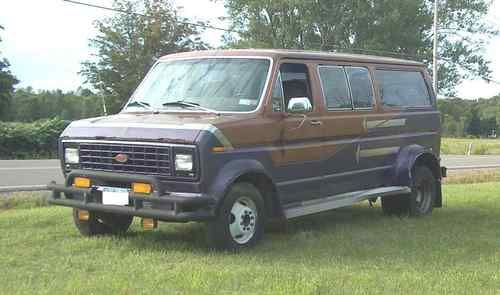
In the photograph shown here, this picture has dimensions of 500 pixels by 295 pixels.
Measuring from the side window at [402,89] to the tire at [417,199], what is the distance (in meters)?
0.97

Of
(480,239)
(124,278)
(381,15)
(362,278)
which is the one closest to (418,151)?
(480,239)

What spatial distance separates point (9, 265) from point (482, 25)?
1975 inches

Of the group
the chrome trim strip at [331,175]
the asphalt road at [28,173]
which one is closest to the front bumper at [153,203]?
the chrome trim strip at [331,175]

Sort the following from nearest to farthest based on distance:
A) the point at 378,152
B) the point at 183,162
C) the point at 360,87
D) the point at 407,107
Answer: the point at 183,162
the point at 360,87
the point at 378,152
the point at 407,107

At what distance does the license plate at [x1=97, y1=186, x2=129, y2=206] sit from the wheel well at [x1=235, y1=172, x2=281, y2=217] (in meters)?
1.21

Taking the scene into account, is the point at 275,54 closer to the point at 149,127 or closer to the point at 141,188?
the point at 149,127

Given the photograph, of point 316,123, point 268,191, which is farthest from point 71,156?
point 316,123

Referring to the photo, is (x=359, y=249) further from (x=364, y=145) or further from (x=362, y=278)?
Answer: (x=364, y=145)

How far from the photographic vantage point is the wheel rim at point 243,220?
22.2ft

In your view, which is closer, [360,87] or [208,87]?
[208,87]

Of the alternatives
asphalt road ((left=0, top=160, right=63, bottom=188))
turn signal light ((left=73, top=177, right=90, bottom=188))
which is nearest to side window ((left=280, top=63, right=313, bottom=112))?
turn signal light ((left=73, top=177, right=90, bottom=188))

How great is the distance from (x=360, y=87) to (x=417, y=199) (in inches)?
78.0

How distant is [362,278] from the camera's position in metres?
5.62

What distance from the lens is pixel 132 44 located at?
Result: 3027 centimetres
